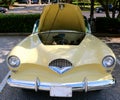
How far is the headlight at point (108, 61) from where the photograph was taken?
188 inches

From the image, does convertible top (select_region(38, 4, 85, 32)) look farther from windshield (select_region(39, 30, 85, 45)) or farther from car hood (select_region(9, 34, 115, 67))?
car hood (select_region(9, 34, 115, 67))

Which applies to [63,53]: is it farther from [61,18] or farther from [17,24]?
[17,24]

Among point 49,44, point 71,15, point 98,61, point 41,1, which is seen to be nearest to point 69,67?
point 98,61

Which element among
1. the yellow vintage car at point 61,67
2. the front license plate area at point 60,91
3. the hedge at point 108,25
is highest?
the yellow vintage car at point 61,67

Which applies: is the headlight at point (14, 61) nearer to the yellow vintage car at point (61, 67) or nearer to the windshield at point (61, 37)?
the yellow vintage car at point (61, 67)

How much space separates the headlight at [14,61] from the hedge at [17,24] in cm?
932

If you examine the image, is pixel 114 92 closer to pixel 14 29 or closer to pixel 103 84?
pixel 103 84

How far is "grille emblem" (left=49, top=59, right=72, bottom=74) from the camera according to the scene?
4637 millimetres

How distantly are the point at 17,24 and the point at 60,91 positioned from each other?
33.5 feet

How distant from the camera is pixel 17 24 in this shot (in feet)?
46.8

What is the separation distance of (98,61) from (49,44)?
3.76 ft

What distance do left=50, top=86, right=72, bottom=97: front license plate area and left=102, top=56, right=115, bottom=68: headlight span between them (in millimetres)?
749

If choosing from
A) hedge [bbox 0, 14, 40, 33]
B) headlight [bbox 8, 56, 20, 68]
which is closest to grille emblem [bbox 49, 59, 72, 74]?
headlight [bbox 8, 56, 20, 68]

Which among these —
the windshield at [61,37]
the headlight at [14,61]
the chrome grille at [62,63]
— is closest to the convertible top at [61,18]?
the windshield at [61,37]
